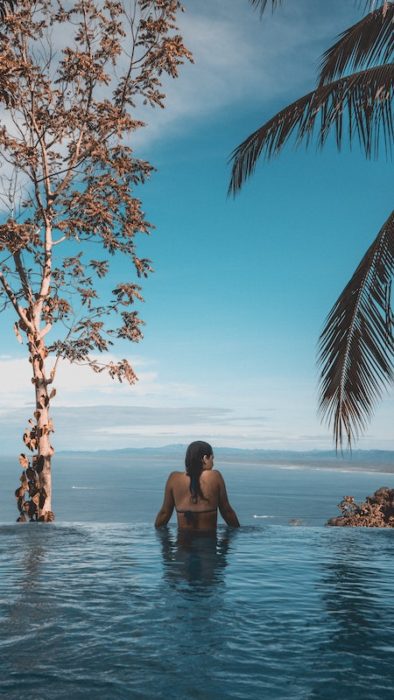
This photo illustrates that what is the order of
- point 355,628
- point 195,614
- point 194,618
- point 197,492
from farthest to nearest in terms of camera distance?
point 197,492, point 195,614, point 194,618, point 355,628

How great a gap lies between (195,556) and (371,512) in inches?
401

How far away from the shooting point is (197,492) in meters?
9.31

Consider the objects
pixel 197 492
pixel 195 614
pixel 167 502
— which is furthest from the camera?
pixel 167 502

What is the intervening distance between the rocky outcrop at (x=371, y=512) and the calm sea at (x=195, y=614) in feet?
20.8

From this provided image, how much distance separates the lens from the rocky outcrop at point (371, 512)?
17891mm

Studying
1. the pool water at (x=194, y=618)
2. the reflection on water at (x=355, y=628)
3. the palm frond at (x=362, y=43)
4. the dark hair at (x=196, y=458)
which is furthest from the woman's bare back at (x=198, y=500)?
the palm frond at (x=362, y=43)

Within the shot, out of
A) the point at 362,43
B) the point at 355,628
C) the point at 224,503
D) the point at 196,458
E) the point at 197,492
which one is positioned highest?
the point at 362,43

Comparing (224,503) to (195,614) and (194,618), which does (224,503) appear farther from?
(194,618)

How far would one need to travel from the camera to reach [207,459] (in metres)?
9.09

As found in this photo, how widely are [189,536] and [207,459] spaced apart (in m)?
1.27

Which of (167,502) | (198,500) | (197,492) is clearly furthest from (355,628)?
(167,502)

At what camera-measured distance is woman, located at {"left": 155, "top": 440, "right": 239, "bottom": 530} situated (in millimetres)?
9062

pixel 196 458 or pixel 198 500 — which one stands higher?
pixel 196 458

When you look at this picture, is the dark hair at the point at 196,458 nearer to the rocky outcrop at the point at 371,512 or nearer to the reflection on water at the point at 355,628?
the reflection on water at the point at 355,628
